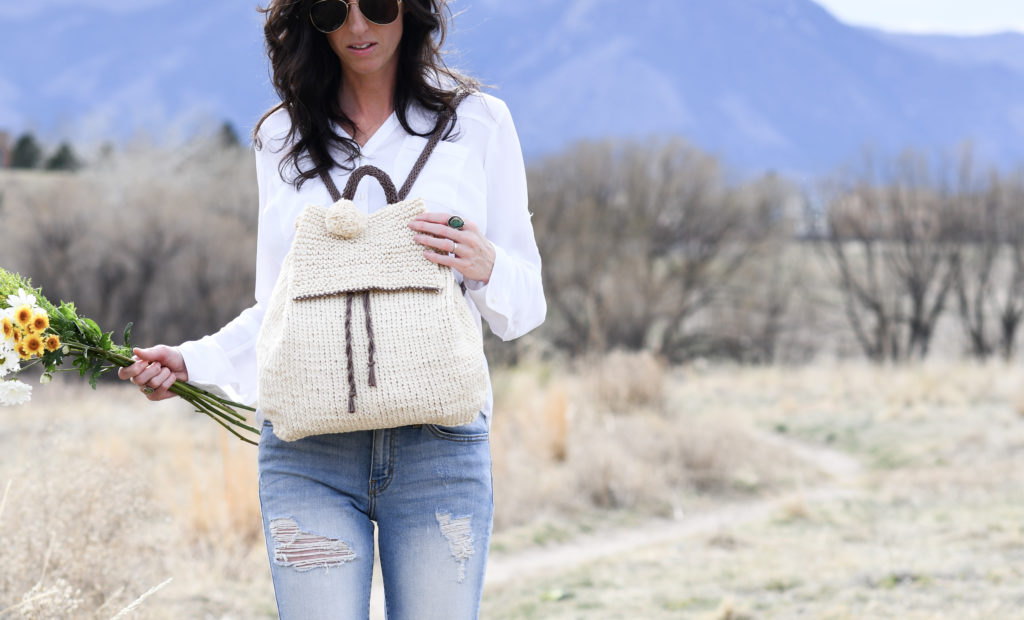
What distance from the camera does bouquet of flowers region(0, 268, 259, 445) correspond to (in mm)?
1792

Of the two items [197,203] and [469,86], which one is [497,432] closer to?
[469,86]

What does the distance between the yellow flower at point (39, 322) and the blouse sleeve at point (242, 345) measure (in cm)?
25

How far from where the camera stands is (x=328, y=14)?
1.88 metres

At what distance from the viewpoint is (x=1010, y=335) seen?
28969mm

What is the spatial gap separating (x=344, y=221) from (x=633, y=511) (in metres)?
6.20

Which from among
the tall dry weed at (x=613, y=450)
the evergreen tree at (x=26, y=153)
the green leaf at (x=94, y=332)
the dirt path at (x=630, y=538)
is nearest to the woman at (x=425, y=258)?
the green leaf at (x=94, y=332)

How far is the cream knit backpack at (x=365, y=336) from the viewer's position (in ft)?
5.33

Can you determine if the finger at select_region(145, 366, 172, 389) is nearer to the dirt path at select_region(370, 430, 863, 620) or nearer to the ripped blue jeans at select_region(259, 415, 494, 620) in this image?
the ripped blue jeans at select_region(259, 415, 494, 620)

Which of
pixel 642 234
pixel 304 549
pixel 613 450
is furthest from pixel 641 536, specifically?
pixel 642 234

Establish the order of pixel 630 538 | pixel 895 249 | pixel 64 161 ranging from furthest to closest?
pixel 64 161 < pixel 895 249 < pixel 630 538

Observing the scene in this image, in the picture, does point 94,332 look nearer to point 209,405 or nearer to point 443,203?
point 209,405

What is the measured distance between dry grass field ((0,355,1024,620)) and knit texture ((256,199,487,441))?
1.16 metres

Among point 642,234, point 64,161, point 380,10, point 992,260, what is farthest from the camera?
point 64,161

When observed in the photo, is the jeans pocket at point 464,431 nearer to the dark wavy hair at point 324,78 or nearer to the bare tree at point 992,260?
the dark wavy hair at point 324,78
